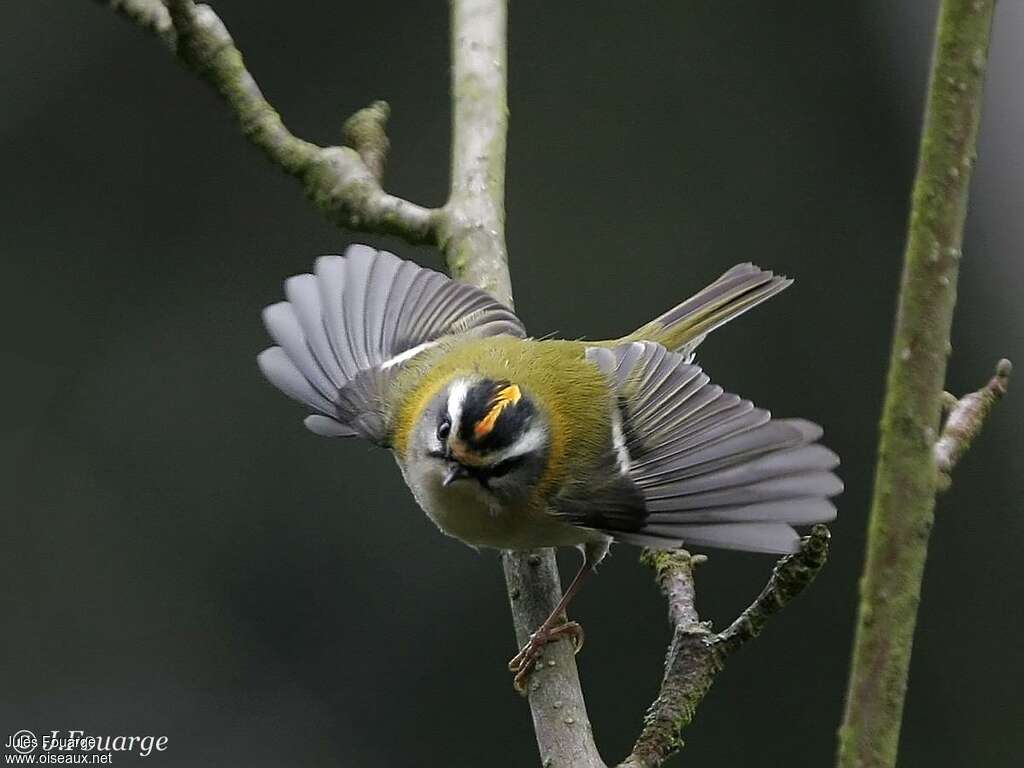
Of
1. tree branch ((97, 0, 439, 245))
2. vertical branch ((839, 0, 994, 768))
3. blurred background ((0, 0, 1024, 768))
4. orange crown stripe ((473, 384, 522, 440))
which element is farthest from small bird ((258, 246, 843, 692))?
blurred background ((0, 0, 1024, 768))

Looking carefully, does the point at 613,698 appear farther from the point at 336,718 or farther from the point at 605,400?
the point at 605,400

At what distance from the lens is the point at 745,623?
2088 millimetres

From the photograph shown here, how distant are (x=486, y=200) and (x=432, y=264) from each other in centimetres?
198

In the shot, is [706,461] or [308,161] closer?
[706,461]

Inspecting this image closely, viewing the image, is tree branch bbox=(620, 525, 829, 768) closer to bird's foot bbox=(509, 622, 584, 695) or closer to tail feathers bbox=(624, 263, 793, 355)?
bird's foot bbox=(509, 622, 584, 695)

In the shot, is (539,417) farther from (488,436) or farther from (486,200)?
(486,200)

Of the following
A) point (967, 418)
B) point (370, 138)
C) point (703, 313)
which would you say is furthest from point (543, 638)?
point (370, 138)

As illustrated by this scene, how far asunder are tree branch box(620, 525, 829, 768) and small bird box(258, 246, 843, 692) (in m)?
0.08

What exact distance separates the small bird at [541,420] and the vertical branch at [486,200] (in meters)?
0.05

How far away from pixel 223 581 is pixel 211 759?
0.63m

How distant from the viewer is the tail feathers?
325 centimetres

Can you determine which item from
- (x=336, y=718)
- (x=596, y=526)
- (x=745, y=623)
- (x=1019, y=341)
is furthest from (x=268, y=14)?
(x=745, y=623)

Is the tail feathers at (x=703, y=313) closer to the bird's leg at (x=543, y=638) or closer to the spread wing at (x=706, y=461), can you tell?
the spread wing at (x=706, y=461)

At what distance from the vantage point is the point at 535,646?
2422 millimetres
